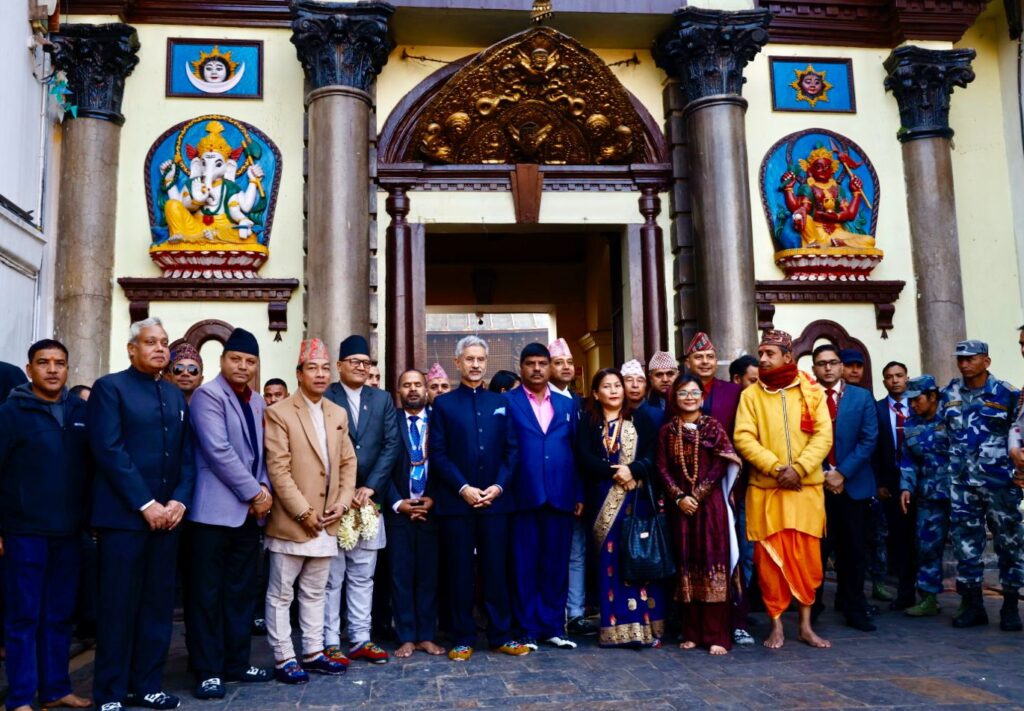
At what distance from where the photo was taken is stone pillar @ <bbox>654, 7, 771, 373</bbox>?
897 cm

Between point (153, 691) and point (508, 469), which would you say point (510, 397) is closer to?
point (508, 469)

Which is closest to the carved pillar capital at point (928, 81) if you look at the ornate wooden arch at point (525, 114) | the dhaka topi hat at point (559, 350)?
the ornate wooden arch at point (525, 114)

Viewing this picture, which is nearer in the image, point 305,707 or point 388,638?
point 305,707

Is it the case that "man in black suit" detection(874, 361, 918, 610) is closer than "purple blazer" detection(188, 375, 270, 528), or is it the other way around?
"purple blazer" detection(188, 375, 270, 528)

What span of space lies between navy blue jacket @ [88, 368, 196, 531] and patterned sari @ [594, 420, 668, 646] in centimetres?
252

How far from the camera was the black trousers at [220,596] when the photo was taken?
4539 mm

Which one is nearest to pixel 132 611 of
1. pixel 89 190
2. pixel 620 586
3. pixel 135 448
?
pixel 135 448

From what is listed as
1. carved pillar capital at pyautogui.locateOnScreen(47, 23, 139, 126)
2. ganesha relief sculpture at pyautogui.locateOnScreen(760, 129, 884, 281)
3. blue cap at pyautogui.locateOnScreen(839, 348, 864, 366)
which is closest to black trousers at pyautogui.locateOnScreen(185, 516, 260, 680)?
blue cap at pyautogui.locateOnScreen(839, 348, 864, 366)

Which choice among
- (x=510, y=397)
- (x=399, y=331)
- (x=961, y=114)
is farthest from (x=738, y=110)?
(x=510, y=397)

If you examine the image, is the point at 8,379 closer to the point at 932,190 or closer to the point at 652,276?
the point at 652,276

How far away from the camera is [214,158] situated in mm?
9055

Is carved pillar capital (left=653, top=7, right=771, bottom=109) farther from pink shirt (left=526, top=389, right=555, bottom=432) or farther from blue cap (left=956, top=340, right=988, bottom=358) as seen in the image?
pink shirt (left=526, top=389, right=555, bottom=432)

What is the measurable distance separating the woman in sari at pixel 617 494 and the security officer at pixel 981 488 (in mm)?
2238

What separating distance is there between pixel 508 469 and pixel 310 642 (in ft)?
5.07
